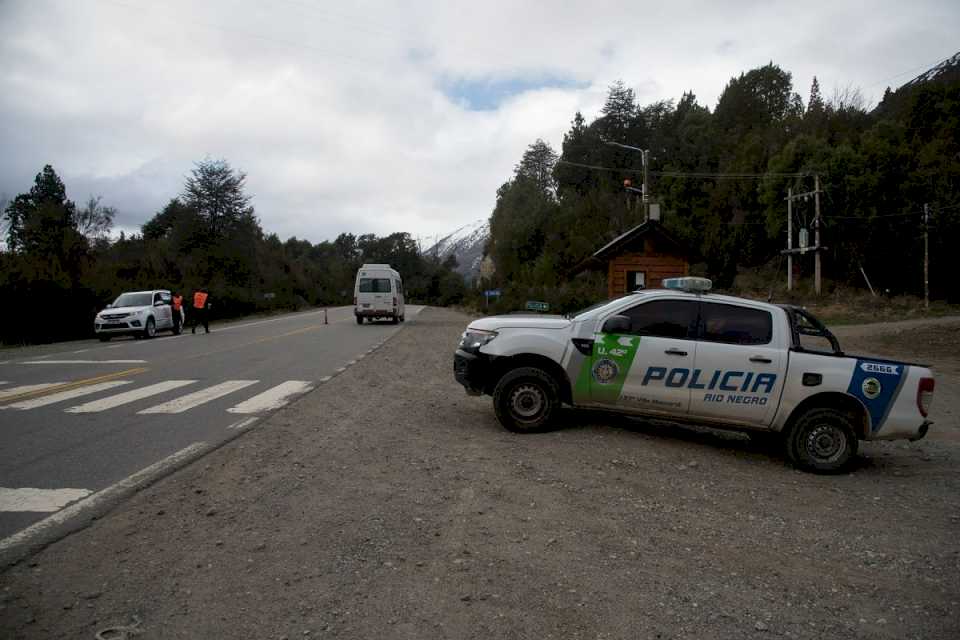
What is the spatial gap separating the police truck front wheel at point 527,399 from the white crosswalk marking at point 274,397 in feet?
11.5

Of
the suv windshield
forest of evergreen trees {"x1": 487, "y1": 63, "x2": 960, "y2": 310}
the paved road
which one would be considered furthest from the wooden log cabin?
the suv windshield

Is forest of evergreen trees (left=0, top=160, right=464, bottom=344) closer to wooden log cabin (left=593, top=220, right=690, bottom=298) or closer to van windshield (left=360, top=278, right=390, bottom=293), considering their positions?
van windshield (left=360, top=278, right=390, bottom=293)

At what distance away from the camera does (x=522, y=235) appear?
67.2m

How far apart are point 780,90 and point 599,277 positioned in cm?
5963

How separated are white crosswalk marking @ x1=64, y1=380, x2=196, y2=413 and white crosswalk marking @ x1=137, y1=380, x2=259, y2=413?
1.97 feet

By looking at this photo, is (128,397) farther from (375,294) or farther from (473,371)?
(375,294)

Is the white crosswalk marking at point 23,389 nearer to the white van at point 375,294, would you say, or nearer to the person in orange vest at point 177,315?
the person in orange vest at point 177,315

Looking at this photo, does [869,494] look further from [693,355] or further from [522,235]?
[522,235]

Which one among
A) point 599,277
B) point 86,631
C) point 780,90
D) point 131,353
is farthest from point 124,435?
point 780,90

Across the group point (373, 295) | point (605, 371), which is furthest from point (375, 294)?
point (605, 371)

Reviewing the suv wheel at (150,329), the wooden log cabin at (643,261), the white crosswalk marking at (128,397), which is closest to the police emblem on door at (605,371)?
the white crosswalk marking at (128,397)

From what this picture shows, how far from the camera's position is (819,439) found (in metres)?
7.00

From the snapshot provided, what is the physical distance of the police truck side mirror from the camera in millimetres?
7328

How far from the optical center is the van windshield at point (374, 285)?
32.7 metres
